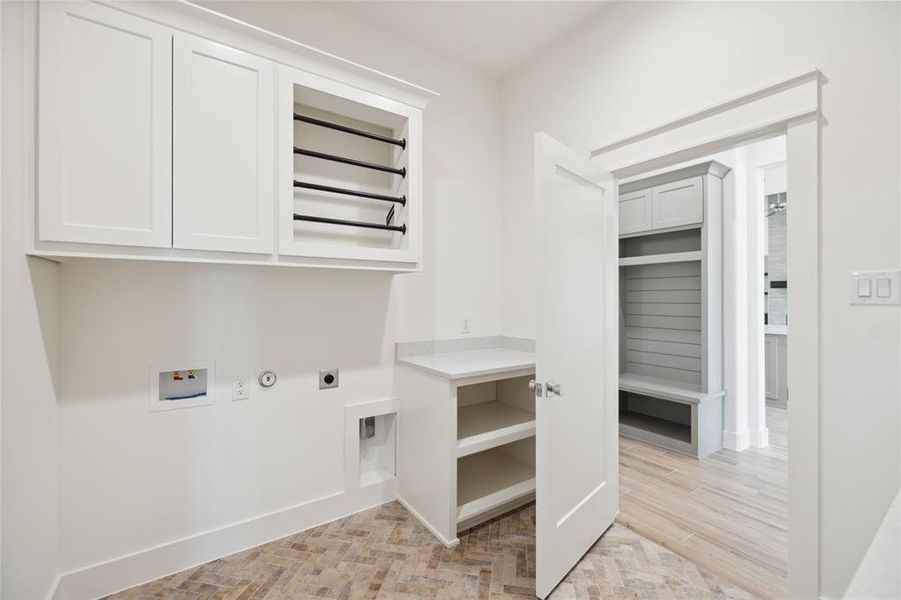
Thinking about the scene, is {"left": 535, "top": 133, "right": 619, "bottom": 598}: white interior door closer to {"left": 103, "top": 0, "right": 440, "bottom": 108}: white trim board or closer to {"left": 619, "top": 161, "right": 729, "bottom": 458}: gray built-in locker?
{"left": 103, "top": 0, "right": 440, "bottom": 108}: white trim board

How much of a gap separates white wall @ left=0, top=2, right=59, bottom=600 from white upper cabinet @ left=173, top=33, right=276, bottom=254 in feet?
1.42

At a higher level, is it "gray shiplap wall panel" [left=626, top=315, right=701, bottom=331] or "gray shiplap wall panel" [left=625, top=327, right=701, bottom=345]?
"gray shiplap wall panel" [left=626, top=315, right=701, bottom=331]

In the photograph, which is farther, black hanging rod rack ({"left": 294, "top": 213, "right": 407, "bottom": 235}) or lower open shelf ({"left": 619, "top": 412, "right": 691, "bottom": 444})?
lower open shelf ({"left": 619, "top": 412, "right": 691, "bottom": 444})

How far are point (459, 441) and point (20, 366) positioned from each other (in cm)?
176

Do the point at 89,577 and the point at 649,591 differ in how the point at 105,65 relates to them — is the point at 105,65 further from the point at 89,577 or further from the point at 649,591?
the point at 649,591

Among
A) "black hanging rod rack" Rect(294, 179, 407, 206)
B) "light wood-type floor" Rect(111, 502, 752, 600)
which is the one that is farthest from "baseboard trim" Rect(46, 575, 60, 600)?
"black hanging rod rack" Rect(294, 179, 407, 206)

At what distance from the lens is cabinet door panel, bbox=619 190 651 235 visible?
3689 mm

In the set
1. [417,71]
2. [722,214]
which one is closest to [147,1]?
[417,71]

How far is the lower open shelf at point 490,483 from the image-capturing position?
2.14m

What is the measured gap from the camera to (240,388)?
2002mm

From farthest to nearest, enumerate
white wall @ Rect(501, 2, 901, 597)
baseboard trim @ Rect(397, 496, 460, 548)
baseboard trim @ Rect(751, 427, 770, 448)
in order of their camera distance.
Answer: baseboard trim @ Rect(751, 427, 770, 448)
baseboard trim @ Rect(397, 496, 460, 548)
white wall @ Rect(501, 2, 901, 597)

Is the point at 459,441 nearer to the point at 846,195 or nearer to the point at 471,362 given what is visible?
the point at 471,362

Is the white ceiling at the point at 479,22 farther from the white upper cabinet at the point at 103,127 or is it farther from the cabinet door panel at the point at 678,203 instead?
the cabinet door panel at the point at 678,203

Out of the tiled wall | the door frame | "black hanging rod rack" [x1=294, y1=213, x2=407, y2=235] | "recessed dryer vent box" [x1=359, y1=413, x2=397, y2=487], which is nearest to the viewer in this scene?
the door frame
